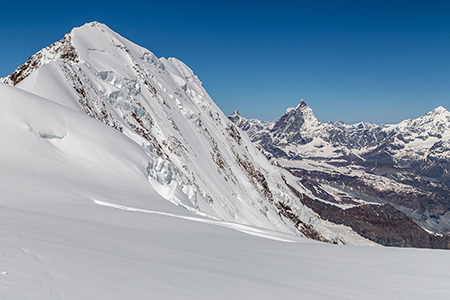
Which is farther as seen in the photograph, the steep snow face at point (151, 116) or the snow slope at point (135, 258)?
the steep snow face at point (151, 116)

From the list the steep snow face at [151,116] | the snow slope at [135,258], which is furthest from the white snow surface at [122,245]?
the steep snow face at [151,116]

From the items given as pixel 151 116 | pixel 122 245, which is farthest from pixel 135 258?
pixel 151 116

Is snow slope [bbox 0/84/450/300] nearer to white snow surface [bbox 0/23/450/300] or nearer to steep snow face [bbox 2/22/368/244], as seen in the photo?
white snow surface [bbox 0/23/450/300]

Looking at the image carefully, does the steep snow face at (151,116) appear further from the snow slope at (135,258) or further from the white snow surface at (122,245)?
the snow slope at (135,258)

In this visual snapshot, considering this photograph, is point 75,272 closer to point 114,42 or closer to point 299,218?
point 114,42

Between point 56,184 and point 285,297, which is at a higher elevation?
point 56,184

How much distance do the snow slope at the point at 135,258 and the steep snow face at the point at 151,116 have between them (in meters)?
7.94

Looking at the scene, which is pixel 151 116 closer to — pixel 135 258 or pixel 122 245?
pixel 122 245

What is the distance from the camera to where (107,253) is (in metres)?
5.30

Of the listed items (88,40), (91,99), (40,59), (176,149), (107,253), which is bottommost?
(107,253)

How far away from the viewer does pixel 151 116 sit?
163 ft

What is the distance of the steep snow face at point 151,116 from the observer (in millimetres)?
29755

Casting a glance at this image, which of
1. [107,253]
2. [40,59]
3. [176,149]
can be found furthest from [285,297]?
[40,59]

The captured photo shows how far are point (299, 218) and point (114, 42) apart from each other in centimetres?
6920
